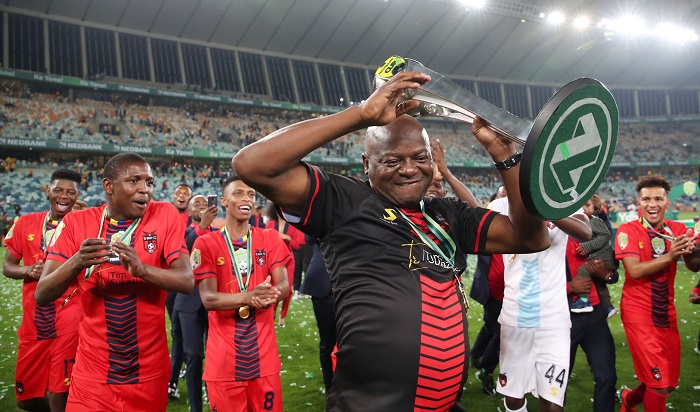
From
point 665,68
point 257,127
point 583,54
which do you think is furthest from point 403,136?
point 665,68

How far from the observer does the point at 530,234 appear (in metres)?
1.95

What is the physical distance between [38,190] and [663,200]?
98.9 feet

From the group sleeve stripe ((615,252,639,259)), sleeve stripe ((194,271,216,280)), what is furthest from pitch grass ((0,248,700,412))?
sleeve stripe ((194,271,216,280))

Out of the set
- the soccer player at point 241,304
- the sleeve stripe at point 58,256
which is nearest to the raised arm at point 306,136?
the soccer player at point 241,304

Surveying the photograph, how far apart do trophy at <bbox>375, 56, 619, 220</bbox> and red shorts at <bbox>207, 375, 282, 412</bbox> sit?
2.49 m

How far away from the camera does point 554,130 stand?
154cm

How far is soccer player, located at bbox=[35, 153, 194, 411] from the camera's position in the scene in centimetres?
287

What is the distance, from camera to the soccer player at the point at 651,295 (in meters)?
3.95

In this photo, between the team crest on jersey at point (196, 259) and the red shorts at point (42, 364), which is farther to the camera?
the red shorts at point (42, 364)

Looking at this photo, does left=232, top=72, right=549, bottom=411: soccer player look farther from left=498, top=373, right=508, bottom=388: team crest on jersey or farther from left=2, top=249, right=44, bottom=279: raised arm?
left=2, top=249, right=44, bottom=279: raised arm

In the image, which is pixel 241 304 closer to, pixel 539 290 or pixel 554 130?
pixel 539 290

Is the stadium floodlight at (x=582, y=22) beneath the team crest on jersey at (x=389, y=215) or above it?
above

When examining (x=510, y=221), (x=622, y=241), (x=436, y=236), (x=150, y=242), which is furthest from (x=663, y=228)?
(x=150, y=242)

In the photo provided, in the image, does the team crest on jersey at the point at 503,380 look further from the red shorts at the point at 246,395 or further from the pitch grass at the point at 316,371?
the red shorts at the point at 246,395
